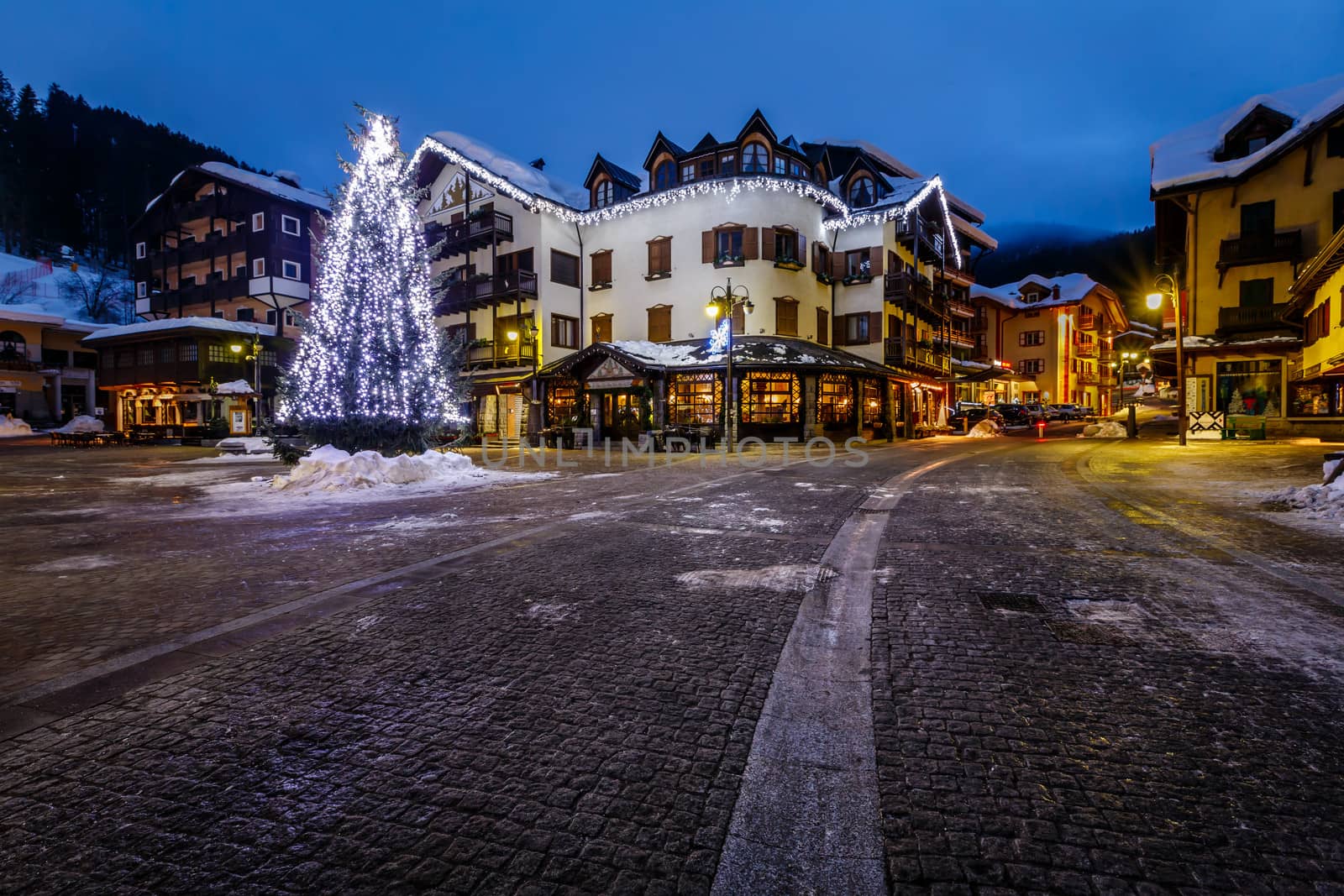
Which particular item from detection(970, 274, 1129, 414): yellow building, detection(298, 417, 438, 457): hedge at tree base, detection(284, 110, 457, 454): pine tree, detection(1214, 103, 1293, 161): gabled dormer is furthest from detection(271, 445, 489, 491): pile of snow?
detection(970, 274, 1129, 414): yellow building

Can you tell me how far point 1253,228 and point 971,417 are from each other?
18064 mm

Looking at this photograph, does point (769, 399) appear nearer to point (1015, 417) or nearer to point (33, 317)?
point (1015, 417)

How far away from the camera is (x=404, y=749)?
8.11 feet

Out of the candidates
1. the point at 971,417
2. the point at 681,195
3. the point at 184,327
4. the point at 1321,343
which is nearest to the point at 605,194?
the point at 681,195

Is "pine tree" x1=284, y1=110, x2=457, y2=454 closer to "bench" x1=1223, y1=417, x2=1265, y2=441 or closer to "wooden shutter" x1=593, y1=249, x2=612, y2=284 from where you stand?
"wooden shutter" x1=593, y1=249, x2=612, y2=284

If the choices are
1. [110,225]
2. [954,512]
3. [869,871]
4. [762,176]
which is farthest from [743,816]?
[110,225]

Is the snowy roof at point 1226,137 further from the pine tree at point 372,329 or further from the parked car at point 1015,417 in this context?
the pine tree at point 372,329

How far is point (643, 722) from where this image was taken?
2.66 meters

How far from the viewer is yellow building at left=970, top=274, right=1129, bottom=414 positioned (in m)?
57.8

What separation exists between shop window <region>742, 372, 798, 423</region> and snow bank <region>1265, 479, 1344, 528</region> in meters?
18.8

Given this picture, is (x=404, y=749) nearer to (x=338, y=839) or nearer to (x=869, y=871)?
(x=338, y=839)

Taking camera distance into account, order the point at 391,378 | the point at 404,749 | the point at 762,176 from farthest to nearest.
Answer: the point at 762,176
the point at 391,378
the point at 404,749

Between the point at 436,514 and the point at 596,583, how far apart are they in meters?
4.60

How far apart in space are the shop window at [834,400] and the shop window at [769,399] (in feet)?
4.09
